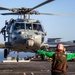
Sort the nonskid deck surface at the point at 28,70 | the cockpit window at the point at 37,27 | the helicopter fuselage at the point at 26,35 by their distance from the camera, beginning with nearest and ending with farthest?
the nonskid deck surface at the point at 28,70 < the helicopter fuselage at the point at 26,35 < the cockpit window at the point at 37,27

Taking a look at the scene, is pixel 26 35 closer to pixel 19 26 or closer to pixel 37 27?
pixel 19 26

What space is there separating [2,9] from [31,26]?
9.94ft

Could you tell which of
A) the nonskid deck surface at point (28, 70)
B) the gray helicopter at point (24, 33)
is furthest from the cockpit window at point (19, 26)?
the nonskid deck surface at point (28, 70)

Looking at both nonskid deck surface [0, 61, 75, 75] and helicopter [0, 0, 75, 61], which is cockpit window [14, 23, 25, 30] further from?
nonskid deck surface [0, 61, 75, 75]

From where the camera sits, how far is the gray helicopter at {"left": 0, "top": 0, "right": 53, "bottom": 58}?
81.6 ft

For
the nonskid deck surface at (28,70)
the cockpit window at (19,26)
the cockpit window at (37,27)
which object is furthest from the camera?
the cockpit window at (37,27)

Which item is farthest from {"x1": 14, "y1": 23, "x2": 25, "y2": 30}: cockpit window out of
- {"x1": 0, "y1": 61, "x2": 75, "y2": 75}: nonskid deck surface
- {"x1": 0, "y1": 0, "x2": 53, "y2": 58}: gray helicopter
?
{"x1": 0, "y1": 61, "x2": 75, "y2": 75}: nonskid deck surface

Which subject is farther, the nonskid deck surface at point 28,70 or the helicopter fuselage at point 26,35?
the helicopter fuselage at point 26,35

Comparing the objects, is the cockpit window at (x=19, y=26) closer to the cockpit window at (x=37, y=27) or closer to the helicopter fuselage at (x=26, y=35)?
the helicopter fuselage at (x=26, y=35)

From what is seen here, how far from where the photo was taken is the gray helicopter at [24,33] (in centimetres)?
2488

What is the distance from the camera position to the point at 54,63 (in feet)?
34.6

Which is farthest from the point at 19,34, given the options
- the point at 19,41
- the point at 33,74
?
the point at 33,74

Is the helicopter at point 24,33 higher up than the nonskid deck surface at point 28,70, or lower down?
higher up

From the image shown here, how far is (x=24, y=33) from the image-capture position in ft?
82.6
